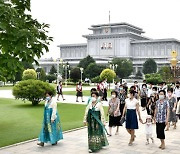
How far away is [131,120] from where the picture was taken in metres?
8.96

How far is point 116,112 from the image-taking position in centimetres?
1027

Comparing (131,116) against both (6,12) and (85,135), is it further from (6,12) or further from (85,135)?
(6,12)

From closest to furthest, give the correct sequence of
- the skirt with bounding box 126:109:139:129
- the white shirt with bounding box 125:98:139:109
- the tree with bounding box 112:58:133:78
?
the skirt with bounding box 126:109:139:129
the white shirt with bounding box 125:98:139:109
the tree with bounding box 112:58:133:78

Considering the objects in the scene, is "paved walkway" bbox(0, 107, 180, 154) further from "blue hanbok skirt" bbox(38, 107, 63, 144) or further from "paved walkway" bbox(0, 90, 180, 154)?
"blue hanbok skirt" bbox(38, 107, 63, 144)

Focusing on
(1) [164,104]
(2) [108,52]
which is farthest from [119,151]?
(2) [108,52]

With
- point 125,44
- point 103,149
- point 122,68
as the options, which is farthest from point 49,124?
point 125,44

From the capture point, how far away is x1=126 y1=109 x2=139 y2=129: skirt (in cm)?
894

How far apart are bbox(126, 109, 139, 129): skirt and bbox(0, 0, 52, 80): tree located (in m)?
3.23

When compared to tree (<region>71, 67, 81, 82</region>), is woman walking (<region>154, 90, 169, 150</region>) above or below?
below

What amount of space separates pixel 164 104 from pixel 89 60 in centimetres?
6354

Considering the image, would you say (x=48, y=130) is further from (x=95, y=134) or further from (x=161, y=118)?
(x=161, y=118)

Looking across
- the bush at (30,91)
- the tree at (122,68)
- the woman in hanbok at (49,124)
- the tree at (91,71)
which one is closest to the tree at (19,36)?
the woman in hanbok at (49,124)

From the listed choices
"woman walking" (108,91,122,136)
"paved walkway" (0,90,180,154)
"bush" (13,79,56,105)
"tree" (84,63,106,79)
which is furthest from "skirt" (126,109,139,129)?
"tree" (84,63,106,79)

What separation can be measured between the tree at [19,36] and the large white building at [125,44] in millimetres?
88820
